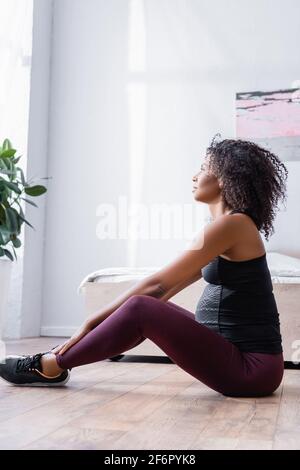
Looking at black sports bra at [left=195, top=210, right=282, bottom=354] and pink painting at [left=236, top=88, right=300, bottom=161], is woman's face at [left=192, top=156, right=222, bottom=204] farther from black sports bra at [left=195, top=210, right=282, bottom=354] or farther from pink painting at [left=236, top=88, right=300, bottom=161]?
pink painting at [left=236, top=88, right=300, bottom=161]

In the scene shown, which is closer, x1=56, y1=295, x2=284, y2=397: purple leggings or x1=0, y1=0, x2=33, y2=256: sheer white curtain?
x1=56, y1=295, x2=284, y2=397: purple leggings

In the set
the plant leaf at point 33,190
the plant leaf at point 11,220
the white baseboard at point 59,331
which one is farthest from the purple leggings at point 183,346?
the white baseboard at point 59,331

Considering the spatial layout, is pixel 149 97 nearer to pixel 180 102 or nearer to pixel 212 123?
pixel 180 102

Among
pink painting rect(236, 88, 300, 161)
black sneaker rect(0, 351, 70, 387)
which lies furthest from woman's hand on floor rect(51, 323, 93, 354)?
pink painting rect(236, 88, 300, 161)

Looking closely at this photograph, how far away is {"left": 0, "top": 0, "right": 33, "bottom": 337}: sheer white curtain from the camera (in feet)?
13.6

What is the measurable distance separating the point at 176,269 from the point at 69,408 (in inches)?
20.8

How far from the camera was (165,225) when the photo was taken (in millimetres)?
4148

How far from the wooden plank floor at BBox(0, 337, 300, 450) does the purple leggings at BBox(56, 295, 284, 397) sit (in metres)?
0.07

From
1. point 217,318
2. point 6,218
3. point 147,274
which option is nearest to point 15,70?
point 6,218

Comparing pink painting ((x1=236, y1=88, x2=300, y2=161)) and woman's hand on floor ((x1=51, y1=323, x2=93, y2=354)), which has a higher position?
pink painting ((x1=236, y1=88, x2=300, y2=161))

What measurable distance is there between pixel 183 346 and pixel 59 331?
8.96 feet

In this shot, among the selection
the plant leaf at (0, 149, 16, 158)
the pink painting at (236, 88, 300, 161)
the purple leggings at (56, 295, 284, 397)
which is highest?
the pink painting at (236, 88, 300, 161)

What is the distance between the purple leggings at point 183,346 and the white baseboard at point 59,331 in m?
2.51
